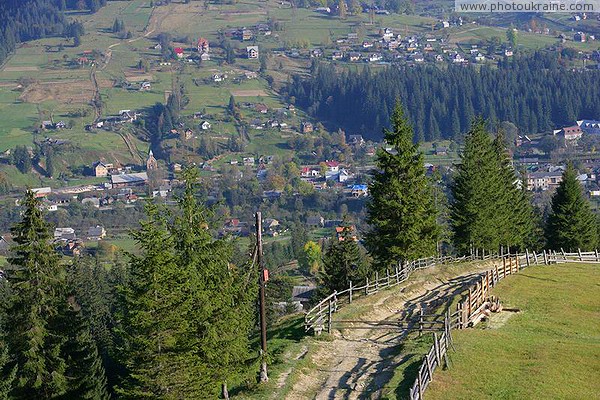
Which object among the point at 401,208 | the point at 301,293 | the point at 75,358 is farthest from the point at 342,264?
the point at 301,293

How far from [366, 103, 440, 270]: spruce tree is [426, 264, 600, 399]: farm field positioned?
7.52 m

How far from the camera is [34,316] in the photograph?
4072cm

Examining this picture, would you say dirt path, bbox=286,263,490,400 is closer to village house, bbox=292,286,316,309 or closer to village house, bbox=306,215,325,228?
village house, bbox=292,286,316,309

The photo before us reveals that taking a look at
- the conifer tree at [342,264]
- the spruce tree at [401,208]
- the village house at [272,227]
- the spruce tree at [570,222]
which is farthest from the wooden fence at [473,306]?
the village house at [272,227]

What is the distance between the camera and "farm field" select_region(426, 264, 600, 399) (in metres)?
31.3

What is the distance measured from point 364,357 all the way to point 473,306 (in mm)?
7493

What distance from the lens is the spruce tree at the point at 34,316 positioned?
40.7 m

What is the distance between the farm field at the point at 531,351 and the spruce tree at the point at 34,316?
62.2 feet

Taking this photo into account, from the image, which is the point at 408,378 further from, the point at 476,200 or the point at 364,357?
the point at 476,200

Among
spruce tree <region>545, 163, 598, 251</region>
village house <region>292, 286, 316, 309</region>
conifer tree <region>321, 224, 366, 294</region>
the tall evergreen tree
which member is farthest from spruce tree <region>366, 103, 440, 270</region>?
village house <region>292, 286, 316, 309</region>

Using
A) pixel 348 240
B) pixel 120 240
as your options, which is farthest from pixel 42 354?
pixel 120 240

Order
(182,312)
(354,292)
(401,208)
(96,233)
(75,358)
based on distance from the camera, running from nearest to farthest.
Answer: (182,312), (75,358), (354,292), (401,208), (96,233)

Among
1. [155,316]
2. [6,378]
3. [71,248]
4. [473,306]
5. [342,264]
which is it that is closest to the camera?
[155,316]

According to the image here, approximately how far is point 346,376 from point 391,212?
24.2m
